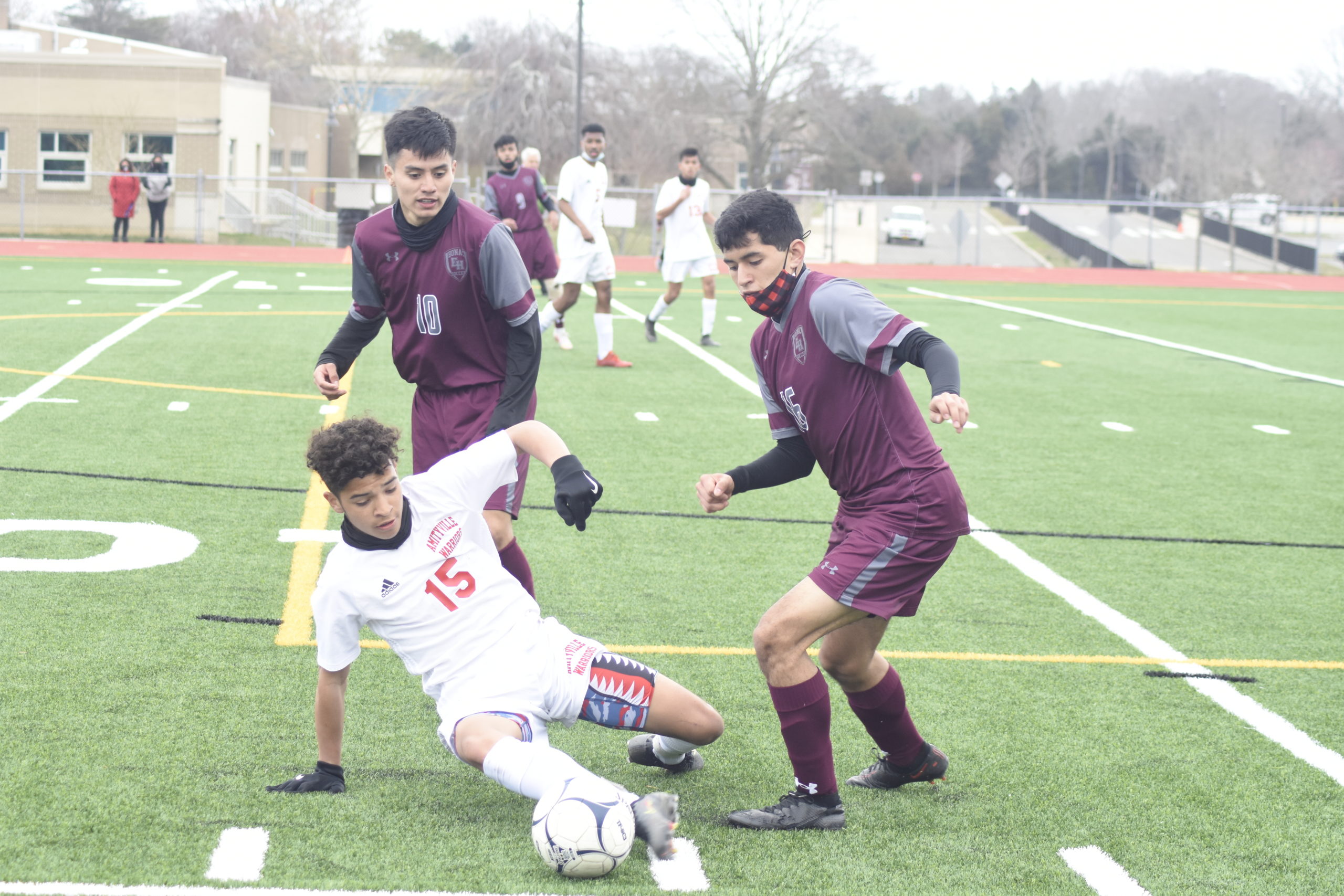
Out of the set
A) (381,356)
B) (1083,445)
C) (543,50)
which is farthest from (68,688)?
(543,50)

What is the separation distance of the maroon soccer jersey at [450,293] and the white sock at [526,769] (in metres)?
1.64

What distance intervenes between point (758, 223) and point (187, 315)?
13.6 meters

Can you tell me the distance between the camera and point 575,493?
342cm

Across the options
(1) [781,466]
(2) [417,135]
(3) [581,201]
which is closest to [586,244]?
(3) [581,201]

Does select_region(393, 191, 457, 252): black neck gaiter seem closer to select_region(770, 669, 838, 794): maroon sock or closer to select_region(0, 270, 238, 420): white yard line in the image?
select_region(770, 669, 838, 794): maroon sock

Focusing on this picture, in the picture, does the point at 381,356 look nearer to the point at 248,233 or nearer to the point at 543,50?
the point at 248,233

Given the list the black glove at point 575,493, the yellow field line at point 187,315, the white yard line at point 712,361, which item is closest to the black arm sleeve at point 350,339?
the black glove at point 575,493

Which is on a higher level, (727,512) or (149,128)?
(149,128)

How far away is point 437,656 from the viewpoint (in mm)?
3738

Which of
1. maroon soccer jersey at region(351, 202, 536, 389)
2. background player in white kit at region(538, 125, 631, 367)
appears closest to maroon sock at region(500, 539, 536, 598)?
maroon soccer jersey at region(351, 202, 536, 389)

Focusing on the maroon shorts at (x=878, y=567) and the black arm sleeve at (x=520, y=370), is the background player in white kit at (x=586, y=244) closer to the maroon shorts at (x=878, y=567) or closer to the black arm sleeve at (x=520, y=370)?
the black arm sleeve at (x=520, y=370)

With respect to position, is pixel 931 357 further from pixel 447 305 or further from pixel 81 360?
pixel 81 360

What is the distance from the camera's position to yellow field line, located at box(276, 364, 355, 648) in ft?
16.9

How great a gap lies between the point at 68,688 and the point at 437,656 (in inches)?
59.2
